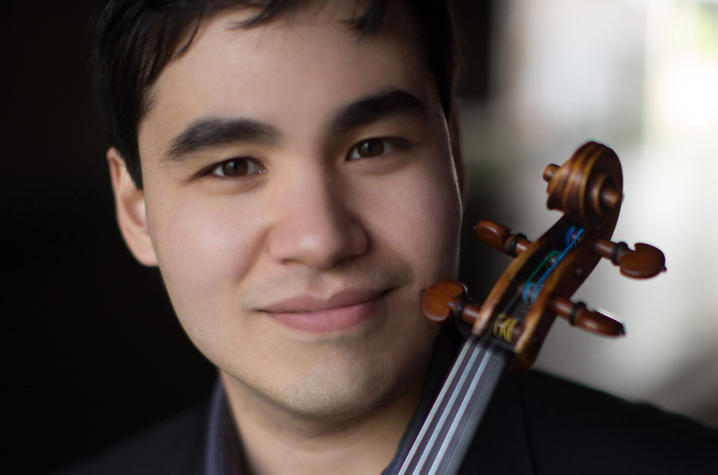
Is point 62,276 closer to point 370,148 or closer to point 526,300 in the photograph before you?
point 370,148

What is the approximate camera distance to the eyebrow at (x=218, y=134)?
1.04 meters

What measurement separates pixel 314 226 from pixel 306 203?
0.03 m

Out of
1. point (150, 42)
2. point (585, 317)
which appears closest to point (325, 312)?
point (585, 317)

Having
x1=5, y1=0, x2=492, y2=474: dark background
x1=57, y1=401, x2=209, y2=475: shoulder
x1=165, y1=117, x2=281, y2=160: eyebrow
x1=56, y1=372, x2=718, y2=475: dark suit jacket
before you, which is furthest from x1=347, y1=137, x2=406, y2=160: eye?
x1=5, y1=0, x2=492, y2=474: dark background

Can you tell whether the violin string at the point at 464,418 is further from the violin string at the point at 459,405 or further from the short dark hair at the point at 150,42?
the short dark hair at the point at 150,42

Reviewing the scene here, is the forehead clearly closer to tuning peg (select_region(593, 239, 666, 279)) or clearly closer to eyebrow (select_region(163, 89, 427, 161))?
eyebrow (select_region(163, 89, 427, 161))

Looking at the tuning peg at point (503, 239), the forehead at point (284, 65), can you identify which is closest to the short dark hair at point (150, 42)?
the forehead at point (284, 65)

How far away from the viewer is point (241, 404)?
1.35 meters

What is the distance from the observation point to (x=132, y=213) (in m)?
1.41

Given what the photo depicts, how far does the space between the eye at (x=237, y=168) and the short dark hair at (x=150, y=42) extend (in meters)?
0.16

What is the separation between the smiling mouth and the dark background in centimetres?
118

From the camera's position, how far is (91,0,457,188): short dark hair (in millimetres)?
1074

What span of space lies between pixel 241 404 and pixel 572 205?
0.68m

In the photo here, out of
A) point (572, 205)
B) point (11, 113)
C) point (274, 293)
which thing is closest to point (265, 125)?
point (274, 293)
